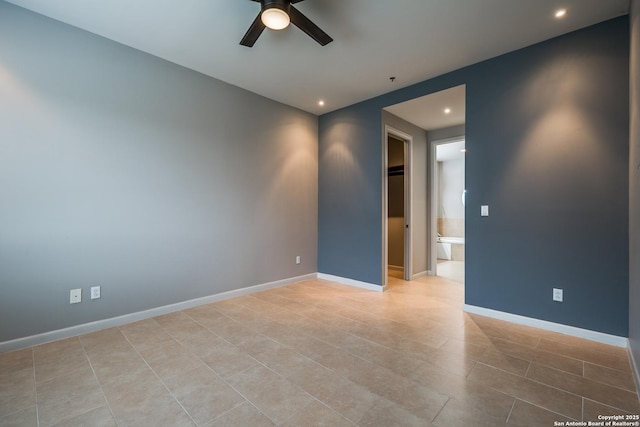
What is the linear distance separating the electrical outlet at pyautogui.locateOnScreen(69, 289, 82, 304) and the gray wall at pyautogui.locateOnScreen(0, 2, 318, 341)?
35mm

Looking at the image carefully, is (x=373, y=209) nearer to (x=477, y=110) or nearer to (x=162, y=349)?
(x=477, y=110)

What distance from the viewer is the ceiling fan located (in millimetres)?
2020

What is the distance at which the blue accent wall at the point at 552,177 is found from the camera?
247cm

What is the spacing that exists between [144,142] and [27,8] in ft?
4.36

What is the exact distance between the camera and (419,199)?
16.5 ft

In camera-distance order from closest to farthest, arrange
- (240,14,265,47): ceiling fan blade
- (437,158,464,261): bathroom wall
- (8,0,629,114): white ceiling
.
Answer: (240,14,265,47): ceiling fan blade < (8,0,629,114): white ceiling < (437,158,464,261): bathroom wall

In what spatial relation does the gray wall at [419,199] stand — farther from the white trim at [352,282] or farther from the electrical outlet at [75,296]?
the electrical outlet at [75,296]

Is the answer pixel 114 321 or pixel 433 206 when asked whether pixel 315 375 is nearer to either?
pixel 114 321

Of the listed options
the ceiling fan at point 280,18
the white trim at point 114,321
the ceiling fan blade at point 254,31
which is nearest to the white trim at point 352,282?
the white trim at point 114,321

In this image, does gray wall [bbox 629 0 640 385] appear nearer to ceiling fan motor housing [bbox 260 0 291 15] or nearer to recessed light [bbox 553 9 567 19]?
recessed light [bbox 553 9 567 19]

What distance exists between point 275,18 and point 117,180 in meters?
2.22

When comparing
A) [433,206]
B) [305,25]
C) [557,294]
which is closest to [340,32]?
[305,25]

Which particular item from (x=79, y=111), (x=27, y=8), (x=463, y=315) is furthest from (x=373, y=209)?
(x=27, y=8)

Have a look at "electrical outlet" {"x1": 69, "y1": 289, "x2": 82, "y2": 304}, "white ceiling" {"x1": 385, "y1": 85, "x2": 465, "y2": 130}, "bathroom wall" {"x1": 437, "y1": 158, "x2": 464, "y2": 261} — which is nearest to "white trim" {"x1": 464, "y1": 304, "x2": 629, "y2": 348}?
"white ceiling" {"x1": 385, "y1": 85, "x2": 465, "y2": 130}
